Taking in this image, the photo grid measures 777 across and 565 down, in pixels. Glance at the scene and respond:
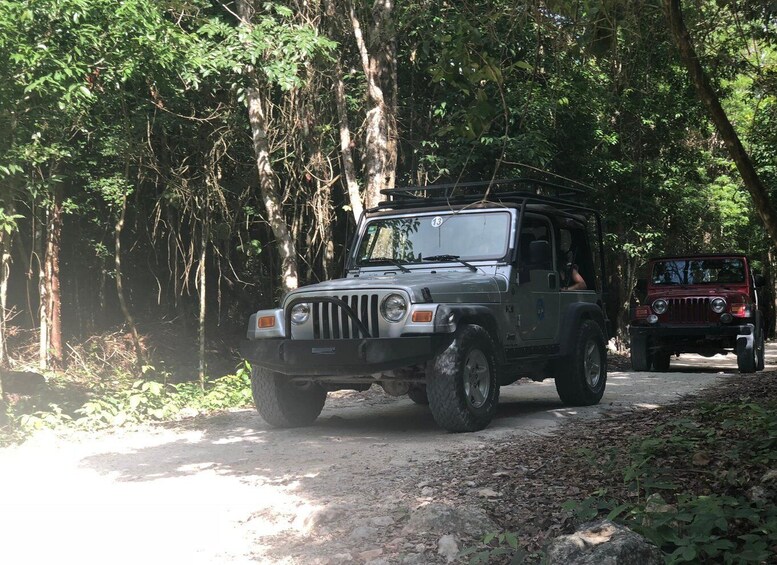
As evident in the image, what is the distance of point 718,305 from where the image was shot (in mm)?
15461

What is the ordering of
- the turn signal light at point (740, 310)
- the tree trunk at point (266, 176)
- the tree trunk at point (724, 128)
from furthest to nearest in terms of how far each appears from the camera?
the turn signal light at point (740, 310), the tree trunk at point (266, 176), the tree trunk at point (724, 128)

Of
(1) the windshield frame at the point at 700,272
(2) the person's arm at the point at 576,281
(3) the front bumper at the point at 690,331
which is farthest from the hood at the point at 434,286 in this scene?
(1) the windshield frame at the point at 700,272

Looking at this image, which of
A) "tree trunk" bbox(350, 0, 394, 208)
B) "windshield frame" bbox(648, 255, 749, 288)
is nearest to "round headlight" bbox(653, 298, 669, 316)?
"windshield frame" bbox(648, 255, 749, 288)

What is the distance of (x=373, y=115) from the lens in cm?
1419

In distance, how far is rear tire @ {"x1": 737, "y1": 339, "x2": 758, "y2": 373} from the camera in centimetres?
1522

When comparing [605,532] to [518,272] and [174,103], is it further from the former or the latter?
[174,103]

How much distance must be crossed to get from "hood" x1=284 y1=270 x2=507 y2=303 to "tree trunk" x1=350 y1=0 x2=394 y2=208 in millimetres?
5354

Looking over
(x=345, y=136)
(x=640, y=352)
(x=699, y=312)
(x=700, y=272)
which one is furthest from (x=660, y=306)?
(x=345, y=136)

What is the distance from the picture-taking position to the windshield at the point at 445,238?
29.8ft

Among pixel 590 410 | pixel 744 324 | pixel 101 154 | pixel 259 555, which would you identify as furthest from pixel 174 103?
pixel 259 555

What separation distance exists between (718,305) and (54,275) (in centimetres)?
1205

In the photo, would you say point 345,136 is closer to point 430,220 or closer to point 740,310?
point 430,220

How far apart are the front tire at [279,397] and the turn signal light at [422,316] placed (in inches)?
58.2

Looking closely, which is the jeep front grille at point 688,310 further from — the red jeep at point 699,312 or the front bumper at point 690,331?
the front bumper at point 690,331
